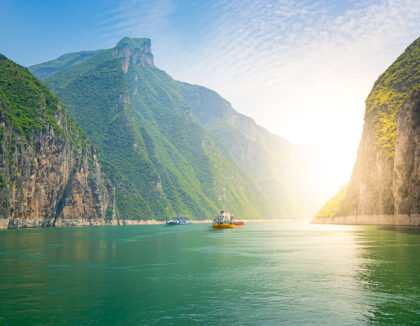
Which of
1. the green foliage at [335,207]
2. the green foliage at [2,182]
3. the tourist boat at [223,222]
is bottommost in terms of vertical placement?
the tourist boat at [223,222]

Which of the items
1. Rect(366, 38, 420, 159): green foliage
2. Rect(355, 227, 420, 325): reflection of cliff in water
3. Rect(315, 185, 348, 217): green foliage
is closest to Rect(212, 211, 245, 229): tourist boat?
Rect(315, 185, 348, 217): green foliage

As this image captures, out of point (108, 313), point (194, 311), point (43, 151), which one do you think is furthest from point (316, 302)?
point (43, 151)

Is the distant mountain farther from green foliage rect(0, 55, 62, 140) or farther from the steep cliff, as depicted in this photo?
green foliage rect(0, 55, 62, 140)

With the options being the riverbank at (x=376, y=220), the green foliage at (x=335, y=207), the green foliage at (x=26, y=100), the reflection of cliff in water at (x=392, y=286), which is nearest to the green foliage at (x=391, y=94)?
the riverbank at (x=376, y=220)

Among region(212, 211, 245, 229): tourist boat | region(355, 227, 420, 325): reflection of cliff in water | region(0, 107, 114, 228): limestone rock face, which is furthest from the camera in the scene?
region(212, 211, 245, 229): tourist boat

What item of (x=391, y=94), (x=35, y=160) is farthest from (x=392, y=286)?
(x=35, y=160)

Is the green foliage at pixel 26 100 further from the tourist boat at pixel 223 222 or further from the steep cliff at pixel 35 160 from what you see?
the tourist boat at pixel 223 222

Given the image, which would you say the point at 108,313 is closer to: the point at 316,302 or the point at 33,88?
the point at 316,302
